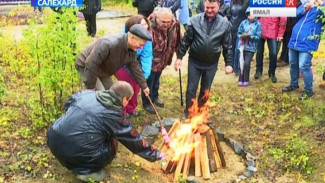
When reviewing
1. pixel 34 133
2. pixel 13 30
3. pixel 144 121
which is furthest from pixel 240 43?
pixel 13 30

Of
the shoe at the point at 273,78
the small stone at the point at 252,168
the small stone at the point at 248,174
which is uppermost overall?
the shoe at the point at 273,78

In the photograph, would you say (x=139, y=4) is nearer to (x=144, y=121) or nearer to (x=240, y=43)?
(x=240, y=43)

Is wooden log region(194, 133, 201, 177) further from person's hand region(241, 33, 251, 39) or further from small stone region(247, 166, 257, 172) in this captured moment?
person's hand region(241, 33, 251, 39)

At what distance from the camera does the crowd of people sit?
16.1ft

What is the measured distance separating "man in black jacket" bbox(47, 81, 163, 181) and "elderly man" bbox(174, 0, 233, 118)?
2.15 metres

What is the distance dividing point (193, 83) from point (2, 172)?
10.9 feet

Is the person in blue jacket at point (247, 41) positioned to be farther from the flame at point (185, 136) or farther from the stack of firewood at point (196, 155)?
the stack of firewood at point (196, 155)

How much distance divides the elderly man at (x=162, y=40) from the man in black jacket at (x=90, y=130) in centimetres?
209

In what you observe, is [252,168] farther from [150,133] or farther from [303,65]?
[303,65]

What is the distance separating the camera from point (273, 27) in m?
8.77

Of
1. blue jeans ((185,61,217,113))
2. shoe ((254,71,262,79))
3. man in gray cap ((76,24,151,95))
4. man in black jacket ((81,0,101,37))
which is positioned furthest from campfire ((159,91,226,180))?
man in black jacket ((81,0,101,37))

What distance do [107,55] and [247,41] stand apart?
4.03 m

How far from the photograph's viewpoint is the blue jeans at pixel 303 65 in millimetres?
7949

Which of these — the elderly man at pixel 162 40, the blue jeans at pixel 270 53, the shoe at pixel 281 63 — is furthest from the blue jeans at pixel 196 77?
the shoe at pixel 281 63
